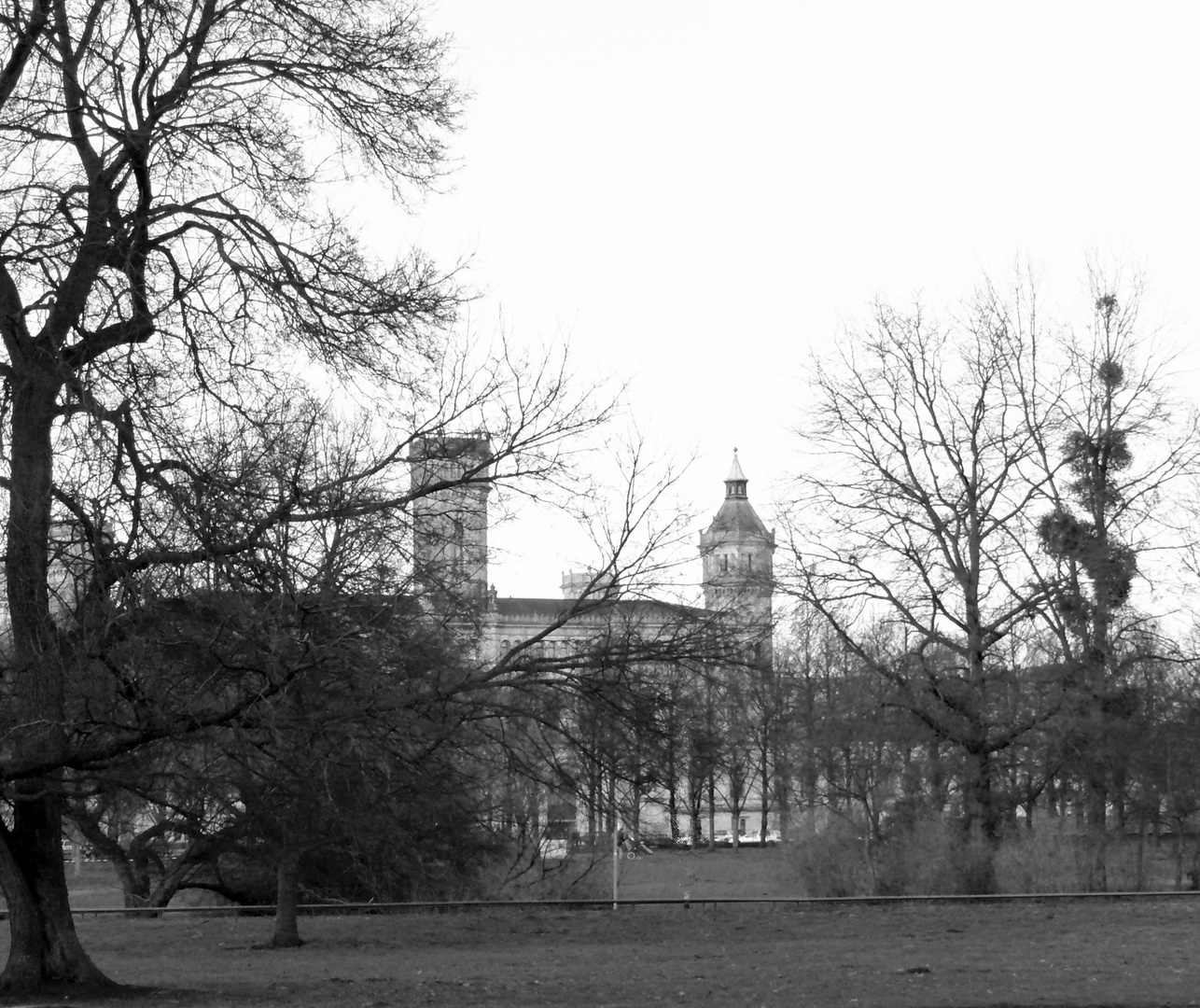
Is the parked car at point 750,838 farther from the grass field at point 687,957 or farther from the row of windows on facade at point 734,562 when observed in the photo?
the grass field at point 687,957

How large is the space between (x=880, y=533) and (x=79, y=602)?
1012 inches

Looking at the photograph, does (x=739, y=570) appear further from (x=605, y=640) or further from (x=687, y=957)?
(x=605, y=640)

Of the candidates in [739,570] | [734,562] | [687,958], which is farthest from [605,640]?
[739,570]

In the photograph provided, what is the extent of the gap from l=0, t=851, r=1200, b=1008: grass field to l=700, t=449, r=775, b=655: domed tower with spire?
4117 millimetres

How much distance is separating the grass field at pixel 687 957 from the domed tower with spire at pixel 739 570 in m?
4.12

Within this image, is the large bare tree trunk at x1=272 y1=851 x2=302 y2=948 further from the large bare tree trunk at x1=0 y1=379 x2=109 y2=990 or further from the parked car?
the parked car

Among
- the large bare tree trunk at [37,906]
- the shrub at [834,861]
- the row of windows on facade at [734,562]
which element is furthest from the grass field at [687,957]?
the row of windows on facade at [734,562]

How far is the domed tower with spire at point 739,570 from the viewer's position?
18.5 m

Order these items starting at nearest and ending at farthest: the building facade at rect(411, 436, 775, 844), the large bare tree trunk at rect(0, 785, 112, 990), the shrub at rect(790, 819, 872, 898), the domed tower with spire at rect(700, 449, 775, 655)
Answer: the large bare tree trunk at rect(0, 785, 112, 990) → the building facade at rect(411, 436, 775, 844) → the domed tower with spire at rect(700, 449, 775, 655) → the shrub at rect(790, 819, 872, 898)

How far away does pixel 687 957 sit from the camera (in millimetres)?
19438

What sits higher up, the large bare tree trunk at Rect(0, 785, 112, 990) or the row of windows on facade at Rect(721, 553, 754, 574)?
the row of windows on facade at Rect(721, 553, 754, 574)

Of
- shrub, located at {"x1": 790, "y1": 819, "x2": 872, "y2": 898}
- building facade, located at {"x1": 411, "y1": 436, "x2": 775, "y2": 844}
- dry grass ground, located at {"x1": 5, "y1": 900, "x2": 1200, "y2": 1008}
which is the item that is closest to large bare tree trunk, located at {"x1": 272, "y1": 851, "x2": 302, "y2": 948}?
dry grass ground, located at {"x1": 5, "y1": 900, "x2": 1200, "y2": 1008}

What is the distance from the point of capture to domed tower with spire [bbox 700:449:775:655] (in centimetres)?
1853

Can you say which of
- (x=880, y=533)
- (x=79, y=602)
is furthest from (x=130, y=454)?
(x=880, y=533)
